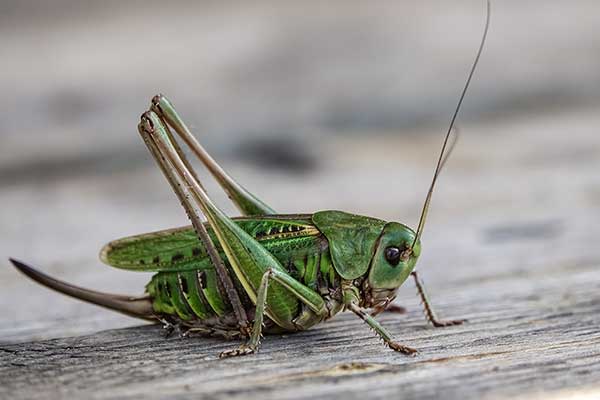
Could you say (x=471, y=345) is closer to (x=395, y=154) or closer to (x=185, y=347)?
(x=185, y=347)

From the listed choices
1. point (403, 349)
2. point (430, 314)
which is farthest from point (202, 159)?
point (403, 349)

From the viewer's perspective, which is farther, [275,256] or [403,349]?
[275,256]

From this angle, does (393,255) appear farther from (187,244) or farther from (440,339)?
(187,244)

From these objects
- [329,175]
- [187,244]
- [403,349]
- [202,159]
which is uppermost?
[329,175]

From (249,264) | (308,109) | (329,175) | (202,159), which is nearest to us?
(249,264)

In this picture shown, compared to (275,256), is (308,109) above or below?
above

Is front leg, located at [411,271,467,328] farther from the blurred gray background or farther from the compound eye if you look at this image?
the blurred gray background

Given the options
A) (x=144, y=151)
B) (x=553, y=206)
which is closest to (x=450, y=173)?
(x=553, y=206)

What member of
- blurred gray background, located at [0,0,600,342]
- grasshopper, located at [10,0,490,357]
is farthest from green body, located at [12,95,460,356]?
blurred gray background, located at [0,0,600,342]
